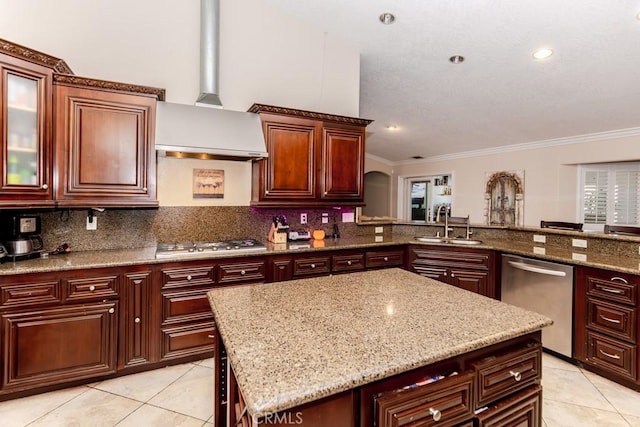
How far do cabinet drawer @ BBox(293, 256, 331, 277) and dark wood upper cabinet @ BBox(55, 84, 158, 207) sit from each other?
4.33ft

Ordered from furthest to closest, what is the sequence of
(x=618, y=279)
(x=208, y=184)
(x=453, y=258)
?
1. (x=453, y=258)
2. (x=208, y=184)
3. (x=618, y=279)

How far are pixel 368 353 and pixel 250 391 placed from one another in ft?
1.24

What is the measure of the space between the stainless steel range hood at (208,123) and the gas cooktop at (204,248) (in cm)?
81

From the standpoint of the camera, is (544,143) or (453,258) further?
(544,143)

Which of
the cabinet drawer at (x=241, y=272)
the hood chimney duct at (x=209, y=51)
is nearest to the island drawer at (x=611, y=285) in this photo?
the cabinet drawer at (x=241, y=272)

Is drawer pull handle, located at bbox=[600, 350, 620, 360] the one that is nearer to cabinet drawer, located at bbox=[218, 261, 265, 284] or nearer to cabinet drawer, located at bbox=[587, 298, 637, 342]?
cabinet drawer, located at bbox=[587, 298, 637, 342]

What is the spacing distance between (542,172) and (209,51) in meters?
5.44

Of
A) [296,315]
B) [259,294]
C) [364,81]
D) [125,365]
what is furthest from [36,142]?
[364,81]

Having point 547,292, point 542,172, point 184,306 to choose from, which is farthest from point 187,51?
point 542,172

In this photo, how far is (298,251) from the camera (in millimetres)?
2887

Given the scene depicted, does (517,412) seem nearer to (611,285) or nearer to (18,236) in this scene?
(611,285)

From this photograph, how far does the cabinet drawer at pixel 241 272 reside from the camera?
2619 millimetres

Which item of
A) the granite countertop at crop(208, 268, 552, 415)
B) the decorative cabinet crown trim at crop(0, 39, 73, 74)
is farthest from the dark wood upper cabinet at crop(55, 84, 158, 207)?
the granite countertop at crop(208, 268, 552, 415)

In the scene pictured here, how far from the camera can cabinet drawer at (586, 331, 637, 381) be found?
2.28 meters
